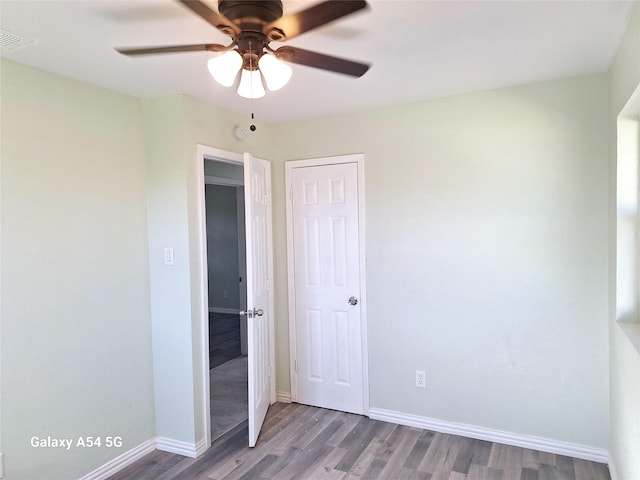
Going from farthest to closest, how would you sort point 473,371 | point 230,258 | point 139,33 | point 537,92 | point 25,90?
point 230,258 → point 473,371 → point 537,92 → point 25,90 → point 139,33

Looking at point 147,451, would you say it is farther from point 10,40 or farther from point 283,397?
point 10,40

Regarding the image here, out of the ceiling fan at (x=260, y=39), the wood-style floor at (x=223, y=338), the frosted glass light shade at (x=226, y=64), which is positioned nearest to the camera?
the ceiling fan at (x=260, y=39)

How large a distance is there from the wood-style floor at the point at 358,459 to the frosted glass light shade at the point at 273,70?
7.52 ft

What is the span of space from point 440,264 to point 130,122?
7.80 ft

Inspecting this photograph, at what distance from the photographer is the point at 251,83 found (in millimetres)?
1796

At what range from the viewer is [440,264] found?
10.4 feet

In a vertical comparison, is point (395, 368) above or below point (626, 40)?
below

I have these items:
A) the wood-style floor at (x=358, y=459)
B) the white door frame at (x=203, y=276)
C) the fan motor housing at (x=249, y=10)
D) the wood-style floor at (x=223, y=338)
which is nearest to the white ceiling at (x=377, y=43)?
the fan motor housing at (x=249, y=10)

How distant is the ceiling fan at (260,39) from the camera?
139 cm

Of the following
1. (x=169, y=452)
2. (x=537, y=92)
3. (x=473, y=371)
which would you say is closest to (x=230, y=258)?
(x=169, y=452)

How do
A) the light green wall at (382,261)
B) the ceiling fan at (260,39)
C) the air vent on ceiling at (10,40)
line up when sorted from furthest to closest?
1. the light green wall at (382,261)
2. the air vent on ceiling at (10,40)
3. the ceiling fan at (260,39)

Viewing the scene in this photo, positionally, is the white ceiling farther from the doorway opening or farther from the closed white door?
the doorway opening

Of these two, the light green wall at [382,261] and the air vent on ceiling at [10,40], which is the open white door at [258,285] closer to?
the light green wall at [382,261]

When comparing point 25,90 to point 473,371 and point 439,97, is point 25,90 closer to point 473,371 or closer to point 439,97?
point 439,97
